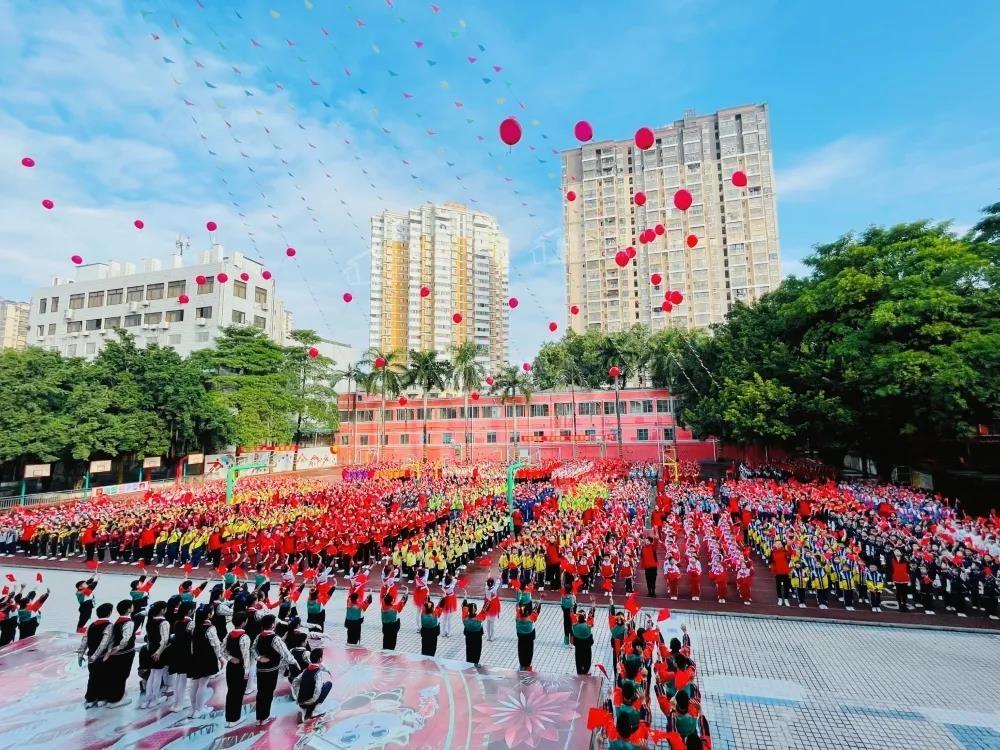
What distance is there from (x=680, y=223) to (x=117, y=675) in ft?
232

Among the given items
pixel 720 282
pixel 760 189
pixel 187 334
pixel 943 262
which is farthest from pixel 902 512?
pixel 760 189

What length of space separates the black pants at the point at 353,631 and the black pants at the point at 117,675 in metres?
2.89

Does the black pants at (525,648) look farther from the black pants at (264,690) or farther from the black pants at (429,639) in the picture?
the black pants at (264,690)

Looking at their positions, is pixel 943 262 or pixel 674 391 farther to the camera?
pixel 674 391

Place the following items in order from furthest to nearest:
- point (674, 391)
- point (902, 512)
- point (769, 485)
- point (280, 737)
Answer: point (674, 391)
point (769, 485)
point (902, 512)
point (280, 737)

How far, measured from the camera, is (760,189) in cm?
6341

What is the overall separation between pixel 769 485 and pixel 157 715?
1905cm

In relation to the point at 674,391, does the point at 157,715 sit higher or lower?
lower

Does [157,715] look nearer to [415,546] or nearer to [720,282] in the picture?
[415,546]

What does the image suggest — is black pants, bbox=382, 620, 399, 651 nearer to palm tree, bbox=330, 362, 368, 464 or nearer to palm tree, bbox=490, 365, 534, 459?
palm tree, bbox=490, 365, 534, 459

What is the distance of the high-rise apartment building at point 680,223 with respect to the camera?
2500 inches

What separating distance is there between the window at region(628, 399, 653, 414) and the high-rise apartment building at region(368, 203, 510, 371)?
3339 cm

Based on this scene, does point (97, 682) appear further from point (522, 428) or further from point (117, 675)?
point (522, 428)

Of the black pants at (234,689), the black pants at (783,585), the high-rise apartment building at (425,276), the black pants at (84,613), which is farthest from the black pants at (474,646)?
the high-rise apartment building at (425,276)
